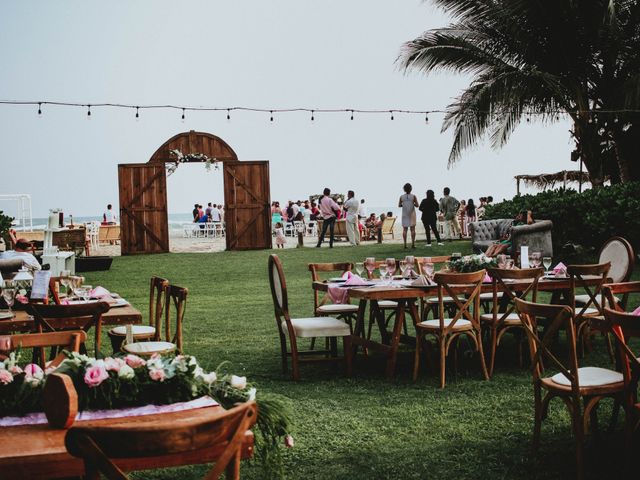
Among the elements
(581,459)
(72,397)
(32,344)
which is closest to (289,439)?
(72,397)

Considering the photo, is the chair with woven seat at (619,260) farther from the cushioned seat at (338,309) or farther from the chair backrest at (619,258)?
the cushioned seat at (338,309)

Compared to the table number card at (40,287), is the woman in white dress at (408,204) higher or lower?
higher

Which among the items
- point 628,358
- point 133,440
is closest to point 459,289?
point 628,358

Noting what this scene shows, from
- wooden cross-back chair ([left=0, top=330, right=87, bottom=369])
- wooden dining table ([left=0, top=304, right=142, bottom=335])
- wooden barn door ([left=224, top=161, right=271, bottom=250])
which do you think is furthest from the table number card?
wooden barn door ([left=224, top=161, right=271, bottom=250])

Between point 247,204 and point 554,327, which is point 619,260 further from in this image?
point 247,204

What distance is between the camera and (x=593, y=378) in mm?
3967

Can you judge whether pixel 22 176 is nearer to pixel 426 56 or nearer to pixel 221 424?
pixel 426 56

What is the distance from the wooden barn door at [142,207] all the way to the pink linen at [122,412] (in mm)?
18294

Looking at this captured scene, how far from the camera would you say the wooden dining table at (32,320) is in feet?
16.1

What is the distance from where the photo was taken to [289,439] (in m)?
2.71

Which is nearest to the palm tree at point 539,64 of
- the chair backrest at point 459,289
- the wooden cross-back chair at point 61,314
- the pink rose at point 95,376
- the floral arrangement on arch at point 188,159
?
the floral arrangement on arch at point 188,159

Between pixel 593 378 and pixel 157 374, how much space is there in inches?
91.4

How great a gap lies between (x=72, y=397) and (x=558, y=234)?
14.1 m

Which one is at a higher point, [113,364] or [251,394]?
[113,364]
